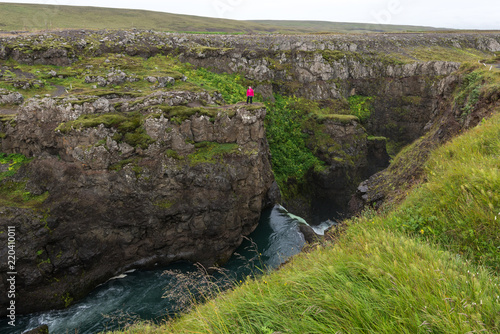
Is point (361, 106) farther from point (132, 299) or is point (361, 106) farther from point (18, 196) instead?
point (18, 196)

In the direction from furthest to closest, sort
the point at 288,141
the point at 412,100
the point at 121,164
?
the point at 412,100 < the point at 288,141 < the point at 121,164

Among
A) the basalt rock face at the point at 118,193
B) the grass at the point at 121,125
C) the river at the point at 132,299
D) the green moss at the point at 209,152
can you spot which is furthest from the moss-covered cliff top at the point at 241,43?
the river at the point at 132,299

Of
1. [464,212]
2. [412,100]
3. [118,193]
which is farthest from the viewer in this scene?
[412,100]

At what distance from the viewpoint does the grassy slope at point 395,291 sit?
2.42 meters

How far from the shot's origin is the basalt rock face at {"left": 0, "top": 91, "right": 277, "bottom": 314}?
1723 centimetres

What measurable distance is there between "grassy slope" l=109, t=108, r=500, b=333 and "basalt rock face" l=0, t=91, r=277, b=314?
16.4 metres

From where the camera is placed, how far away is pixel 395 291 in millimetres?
2793

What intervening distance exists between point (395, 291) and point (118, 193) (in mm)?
20209

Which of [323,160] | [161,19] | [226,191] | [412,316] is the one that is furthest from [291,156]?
[161,19]

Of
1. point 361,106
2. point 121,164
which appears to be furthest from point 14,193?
point 361,106

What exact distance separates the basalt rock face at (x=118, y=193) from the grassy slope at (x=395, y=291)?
1640cm

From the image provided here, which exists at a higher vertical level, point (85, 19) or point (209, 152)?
point (85, 19)

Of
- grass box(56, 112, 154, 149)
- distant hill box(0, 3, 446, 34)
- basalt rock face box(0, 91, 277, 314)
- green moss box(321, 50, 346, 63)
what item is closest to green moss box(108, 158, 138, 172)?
basalt rock face box(0, 91, 277, 314)

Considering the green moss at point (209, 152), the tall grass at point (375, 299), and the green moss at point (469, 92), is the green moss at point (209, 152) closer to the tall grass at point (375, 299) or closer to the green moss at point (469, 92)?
the green moss at point (469, 92)
